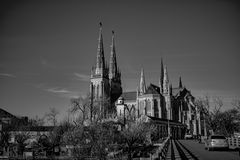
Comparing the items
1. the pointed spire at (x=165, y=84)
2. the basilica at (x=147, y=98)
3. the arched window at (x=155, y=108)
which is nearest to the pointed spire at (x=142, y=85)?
the basilica at (x=147, y=98)

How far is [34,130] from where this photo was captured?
195 feet

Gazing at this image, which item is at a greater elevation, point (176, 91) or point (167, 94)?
point (176, 91)

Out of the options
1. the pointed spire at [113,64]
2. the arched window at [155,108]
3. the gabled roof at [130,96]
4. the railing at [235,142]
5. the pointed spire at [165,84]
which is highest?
the pointed spire at [113,64]

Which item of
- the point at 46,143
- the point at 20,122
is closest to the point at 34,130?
the point at 20,122

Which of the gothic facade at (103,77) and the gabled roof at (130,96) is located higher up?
the gothic facade at (103,77)

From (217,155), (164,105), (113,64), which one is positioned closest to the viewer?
(217,155)

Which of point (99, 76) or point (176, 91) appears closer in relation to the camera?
point (99, 76)

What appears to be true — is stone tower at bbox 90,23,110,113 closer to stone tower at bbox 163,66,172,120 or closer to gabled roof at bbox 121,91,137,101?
gabled roof at bbox 121,91,137,101

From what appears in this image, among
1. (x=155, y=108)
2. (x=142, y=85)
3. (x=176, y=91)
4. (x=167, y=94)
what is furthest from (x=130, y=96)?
(x=155, y=108)

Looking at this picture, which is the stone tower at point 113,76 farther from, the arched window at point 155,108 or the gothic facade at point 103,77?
the arched window at point 155,108

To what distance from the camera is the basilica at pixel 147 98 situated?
96969 mm

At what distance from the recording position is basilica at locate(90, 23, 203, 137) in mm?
96969

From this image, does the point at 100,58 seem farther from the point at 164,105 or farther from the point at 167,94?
the point at 164,105

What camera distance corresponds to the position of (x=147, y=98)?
9825cm
